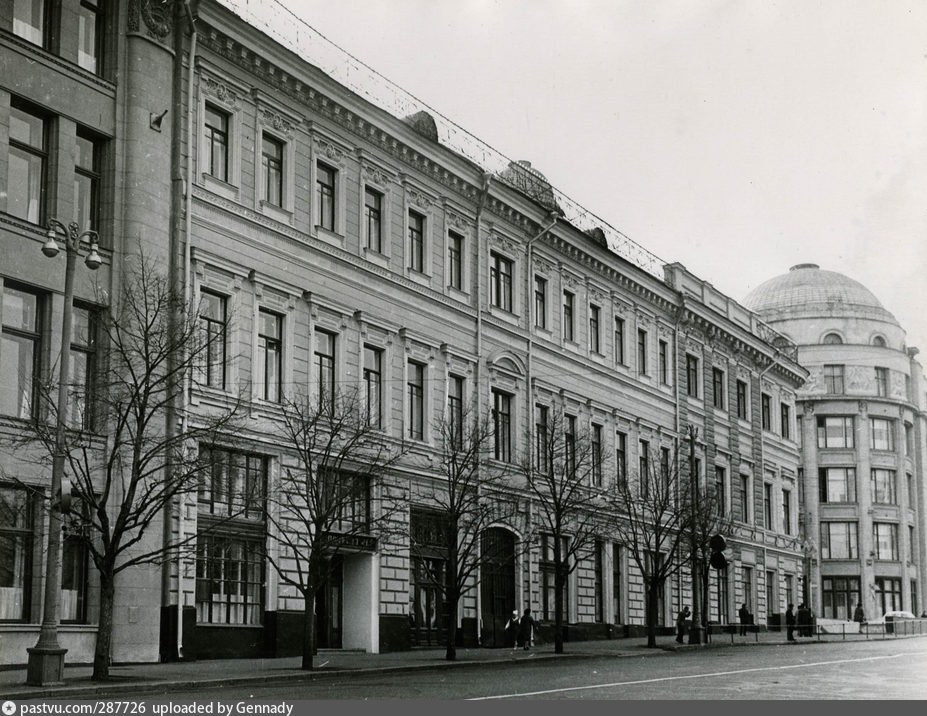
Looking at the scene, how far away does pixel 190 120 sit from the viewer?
31016 mm

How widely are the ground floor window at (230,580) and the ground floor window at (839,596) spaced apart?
7383 centimetres

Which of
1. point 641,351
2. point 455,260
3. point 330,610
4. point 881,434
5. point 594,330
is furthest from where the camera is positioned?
point 881,434

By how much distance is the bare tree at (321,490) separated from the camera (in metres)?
28.7

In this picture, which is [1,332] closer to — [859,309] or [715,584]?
[715,584]

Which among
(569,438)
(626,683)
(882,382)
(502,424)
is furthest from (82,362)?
(882,382)

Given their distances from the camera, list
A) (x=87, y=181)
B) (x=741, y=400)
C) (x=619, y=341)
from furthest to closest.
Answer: (x=741, y=400) → (x=619, y=341) → (x=87, y=181)

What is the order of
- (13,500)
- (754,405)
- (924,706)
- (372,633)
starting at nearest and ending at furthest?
1. (924,706)
2. (13,500)
3. (372,633)
4. (754,405)

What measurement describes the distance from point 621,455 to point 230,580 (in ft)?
82.1

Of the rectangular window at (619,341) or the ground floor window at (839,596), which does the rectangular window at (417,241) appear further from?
the ground floor window at (839,596)

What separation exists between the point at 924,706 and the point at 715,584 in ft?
147

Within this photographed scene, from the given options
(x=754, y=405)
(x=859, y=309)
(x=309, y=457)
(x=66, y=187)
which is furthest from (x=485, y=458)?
(x=859, y=309)

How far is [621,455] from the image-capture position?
53469 millimetres

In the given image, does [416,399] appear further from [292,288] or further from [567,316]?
[567,316]

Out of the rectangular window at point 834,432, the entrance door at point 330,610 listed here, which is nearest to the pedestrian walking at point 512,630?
the entrance door at point 330,610
